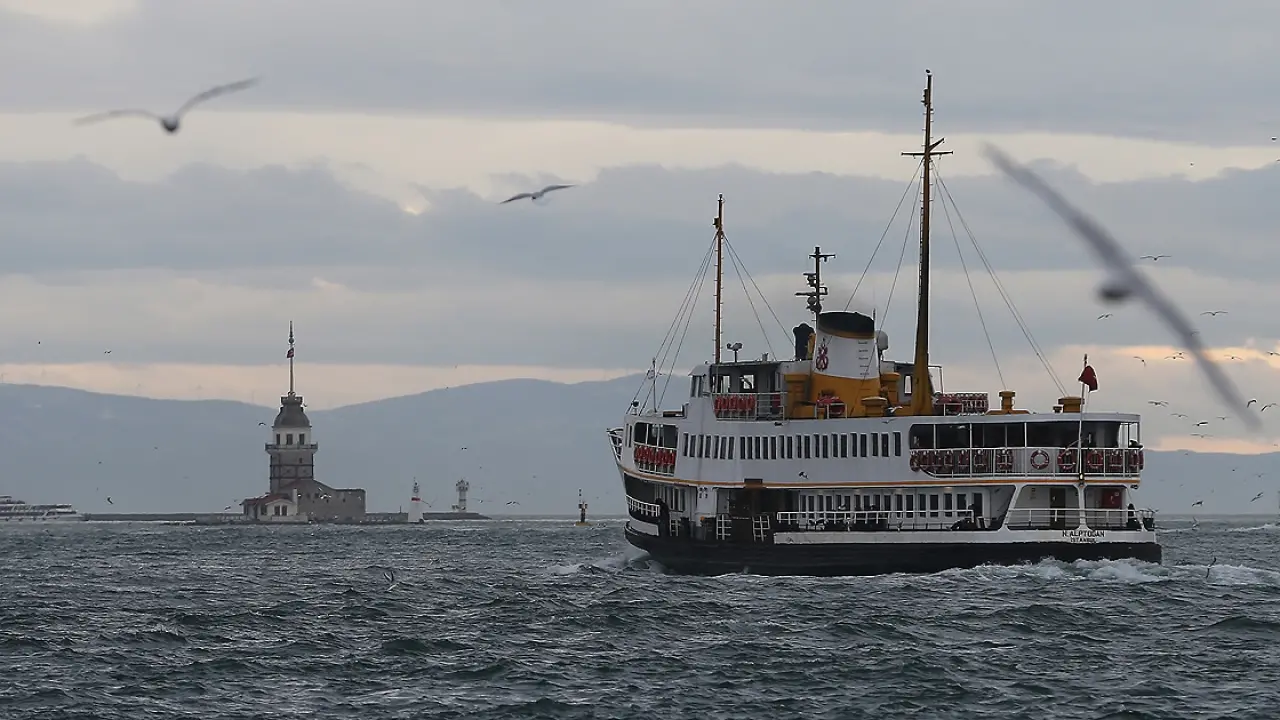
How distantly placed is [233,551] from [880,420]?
59.9m

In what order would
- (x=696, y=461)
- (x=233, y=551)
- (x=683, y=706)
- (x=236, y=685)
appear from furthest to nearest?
(x=233, y=551), (x=696, y=461), (x=236, y=685), (x=683, y=706)

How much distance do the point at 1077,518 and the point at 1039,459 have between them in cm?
245

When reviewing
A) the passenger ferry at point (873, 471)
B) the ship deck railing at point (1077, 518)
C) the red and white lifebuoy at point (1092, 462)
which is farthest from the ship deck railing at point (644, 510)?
the red and white lifebuoy at point (1092, 462)

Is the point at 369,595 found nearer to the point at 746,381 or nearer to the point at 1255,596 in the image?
the point at 746,381

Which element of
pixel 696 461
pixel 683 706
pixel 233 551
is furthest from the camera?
pixel 233 551

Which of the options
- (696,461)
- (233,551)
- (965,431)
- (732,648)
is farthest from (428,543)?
(732,648)

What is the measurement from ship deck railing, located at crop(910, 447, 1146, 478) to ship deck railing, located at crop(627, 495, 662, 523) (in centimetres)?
1515

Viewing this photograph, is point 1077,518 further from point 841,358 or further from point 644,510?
point 644,510

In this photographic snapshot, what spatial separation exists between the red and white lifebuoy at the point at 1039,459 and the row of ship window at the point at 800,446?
188 inches

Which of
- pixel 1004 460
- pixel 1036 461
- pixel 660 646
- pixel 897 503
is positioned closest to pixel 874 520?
pixel 897 503

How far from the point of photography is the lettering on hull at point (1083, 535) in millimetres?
62969

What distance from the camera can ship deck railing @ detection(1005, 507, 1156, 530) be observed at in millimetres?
63688

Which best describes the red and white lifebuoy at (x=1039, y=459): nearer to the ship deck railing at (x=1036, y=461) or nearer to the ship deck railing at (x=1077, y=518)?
the ship deck railing at (x=1036, y=461)

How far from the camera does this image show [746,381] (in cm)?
7300
